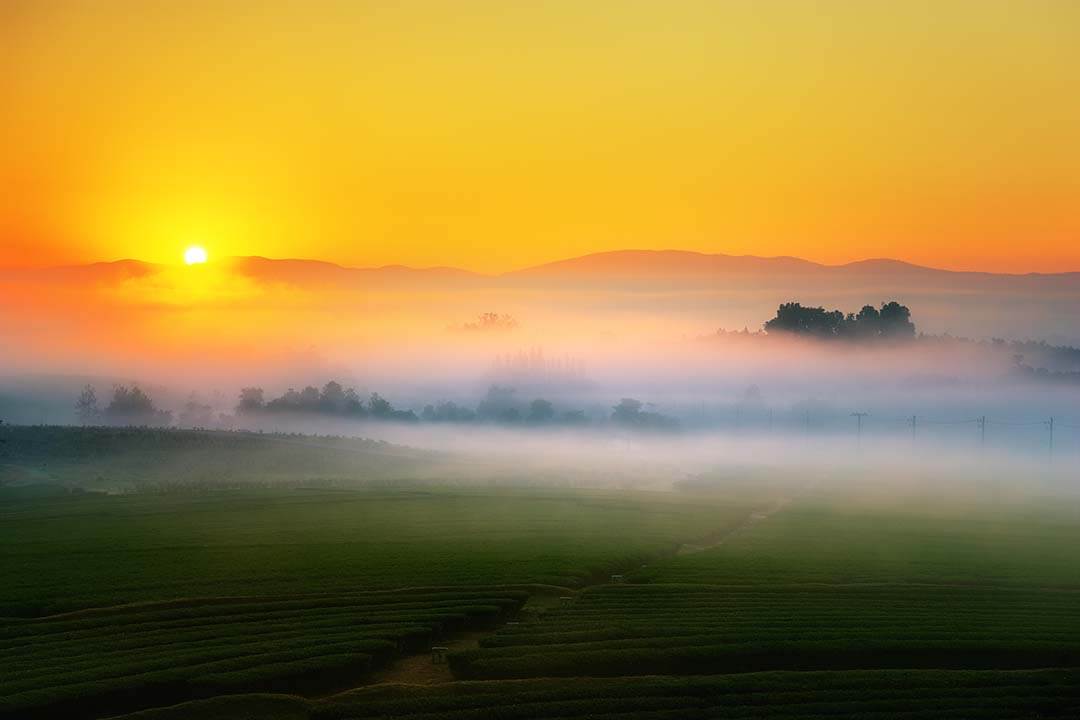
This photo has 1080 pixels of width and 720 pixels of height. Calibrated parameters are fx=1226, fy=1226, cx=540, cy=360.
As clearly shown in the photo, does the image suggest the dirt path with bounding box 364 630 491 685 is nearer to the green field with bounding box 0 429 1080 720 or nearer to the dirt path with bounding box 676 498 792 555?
the green field with bounding box 0 429 1080 720

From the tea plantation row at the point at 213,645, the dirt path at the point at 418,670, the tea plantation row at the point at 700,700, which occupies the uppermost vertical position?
the tea plantation row at the point at 213,645

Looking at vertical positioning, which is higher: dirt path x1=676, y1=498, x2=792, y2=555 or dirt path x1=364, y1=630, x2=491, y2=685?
dirt path x1=676, y1=498, x2=792, y2=555

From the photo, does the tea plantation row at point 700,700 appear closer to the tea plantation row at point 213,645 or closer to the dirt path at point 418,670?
the tea plantation row at point 213,645

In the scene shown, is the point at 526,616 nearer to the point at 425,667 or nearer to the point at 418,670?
the point at 425,667

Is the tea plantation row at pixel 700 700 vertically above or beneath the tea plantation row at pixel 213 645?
beneath

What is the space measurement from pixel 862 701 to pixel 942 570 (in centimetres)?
3042

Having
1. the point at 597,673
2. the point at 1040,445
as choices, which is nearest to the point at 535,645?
the point at 597,673

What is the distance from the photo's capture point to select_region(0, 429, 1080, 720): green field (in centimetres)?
3712

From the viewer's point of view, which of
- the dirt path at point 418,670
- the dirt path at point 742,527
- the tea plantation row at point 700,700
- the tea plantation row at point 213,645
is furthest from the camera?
the dirt path at point 742,527

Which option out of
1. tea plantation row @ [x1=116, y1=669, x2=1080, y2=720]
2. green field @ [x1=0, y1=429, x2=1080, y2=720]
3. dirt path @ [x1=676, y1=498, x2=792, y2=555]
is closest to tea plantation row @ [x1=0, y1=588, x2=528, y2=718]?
green field @ [x1=0, y1=429, x2=1080, y2=720]

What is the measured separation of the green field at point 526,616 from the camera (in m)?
37.1

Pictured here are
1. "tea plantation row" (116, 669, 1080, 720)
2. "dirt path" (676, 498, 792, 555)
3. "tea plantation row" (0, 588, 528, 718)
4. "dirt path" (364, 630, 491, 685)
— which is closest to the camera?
"tea plantation row" (116, 669, 1080, 720)

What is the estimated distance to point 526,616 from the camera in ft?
169

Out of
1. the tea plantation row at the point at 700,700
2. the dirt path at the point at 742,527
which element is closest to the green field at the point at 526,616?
the tea plantation row at the point at 700,700
